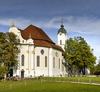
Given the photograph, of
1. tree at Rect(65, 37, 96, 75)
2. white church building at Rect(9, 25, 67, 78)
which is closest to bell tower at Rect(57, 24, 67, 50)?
tree at Rect(65, 37, 96, 75)

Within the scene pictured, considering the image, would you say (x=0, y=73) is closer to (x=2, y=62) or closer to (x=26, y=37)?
(x=2, y=62)

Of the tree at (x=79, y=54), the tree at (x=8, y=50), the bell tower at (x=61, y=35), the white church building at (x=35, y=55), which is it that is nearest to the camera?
the tree at (x=8, y=50)

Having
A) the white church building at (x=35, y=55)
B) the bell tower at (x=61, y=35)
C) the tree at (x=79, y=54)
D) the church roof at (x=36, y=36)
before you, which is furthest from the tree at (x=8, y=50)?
the bell tower at (x=61, y=35)

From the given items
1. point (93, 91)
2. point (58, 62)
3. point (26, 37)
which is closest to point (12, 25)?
point (26, 37)

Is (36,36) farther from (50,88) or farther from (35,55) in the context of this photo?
(50,88)

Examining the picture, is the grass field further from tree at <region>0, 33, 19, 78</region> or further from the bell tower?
the bell tower

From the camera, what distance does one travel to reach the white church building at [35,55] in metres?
110

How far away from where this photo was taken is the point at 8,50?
323ft

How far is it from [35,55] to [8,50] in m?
16.2

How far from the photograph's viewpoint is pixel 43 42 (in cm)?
11781

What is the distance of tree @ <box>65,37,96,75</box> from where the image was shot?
120 metres

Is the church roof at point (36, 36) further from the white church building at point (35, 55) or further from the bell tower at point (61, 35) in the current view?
the bell tower at point (61, 35)

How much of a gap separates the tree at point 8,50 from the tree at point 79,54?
2470 centimetres

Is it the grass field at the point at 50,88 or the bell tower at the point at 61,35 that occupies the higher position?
the bell tower at the point at 61,35
